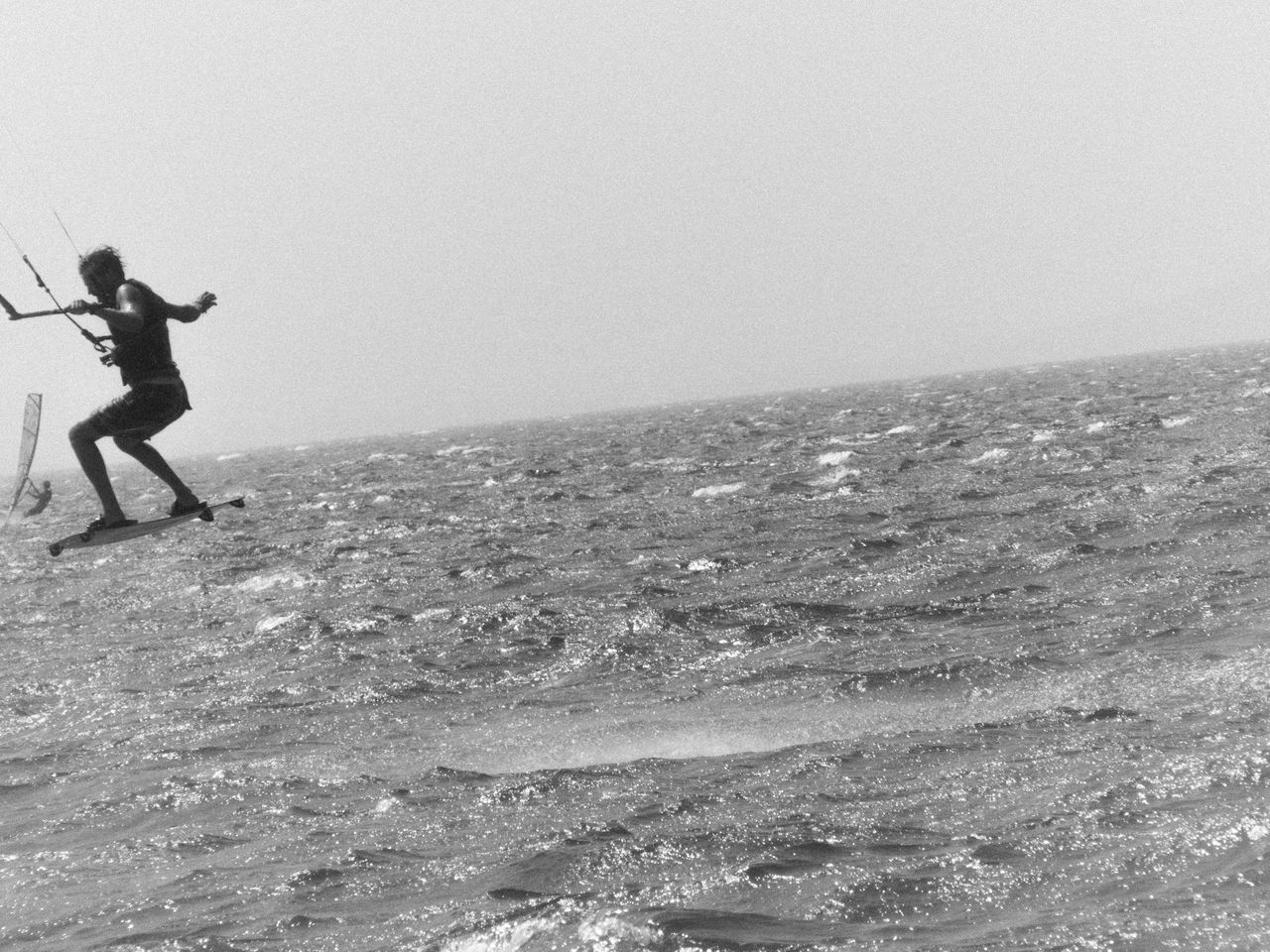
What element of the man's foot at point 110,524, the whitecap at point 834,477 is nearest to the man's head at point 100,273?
the man's foot at point 110,524

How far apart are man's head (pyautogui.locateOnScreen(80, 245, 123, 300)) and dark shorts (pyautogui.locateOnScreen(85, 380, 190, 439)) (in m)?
0.98

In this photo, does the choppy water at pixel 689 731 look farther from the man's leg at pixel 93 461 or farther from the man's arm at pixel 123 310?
the man's arm at pixel 123 310

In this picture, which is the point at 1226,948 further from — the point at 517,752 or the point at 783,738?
the point at 517,752

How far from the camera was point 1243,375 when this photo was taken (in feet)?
196

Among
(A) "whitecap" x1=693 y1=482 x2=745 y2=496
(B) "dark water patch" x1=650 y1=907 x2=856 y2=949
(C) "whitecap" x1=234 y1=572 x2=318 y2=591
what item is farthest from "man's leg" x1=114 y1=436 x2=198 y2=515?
(A) "whitecap" x1=693 y1=482 x2=745 y2=496

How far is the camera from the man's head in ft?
36.8

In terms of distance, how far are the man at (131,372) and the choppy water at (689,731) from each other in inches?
151

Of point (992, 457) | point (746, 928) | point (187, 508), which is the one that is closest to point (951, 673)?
point (746, 928)

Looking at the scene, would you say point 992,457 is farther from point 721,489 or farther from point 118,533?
point 118,533

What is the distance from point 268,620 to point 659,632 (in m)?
8.29

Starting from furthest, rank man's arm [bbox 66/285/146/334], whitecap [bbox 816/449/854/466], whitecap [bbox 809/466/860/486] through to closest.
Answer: whitecap [bbox 816/449/854/466], whitecap [bbox 809/466/860/486], man's arm [bbox 66/285/146/334]

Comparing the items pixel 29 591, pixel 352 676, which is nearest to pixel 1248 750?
pixel 352 676

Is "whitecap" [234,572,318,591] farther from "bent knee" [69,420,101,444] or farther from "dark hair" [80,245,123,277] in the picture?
"dark hair" [80,245,123,277]

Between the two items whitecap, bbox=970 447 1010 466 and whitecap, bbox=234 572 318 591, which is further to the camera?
whitecap, bbox=970 447 1010 466
